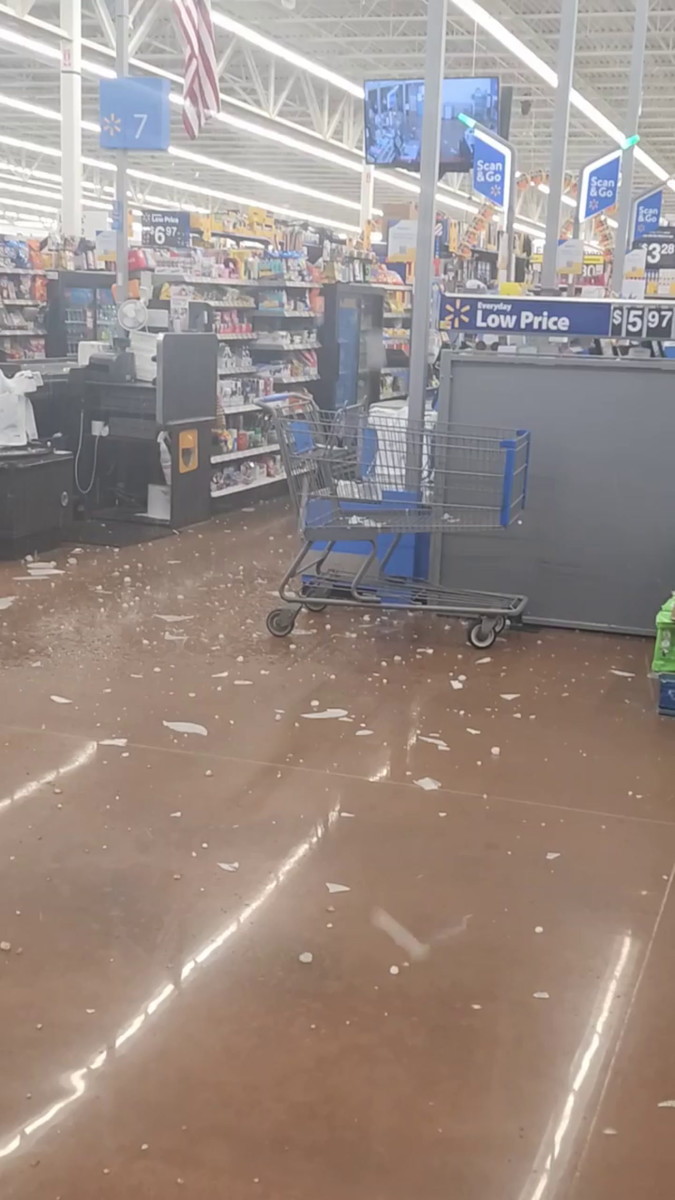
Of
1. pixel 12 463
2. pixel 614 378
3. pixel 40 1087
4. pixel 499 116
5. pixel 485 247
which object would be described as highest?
pixel 499 116

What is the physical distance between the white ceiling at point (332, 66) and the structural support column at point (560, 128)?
25.9ft

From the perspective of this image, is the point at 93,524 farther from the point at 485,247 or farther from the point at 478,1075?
the point at 478,1075

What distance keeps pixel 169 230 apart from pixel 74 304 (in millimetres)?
2105

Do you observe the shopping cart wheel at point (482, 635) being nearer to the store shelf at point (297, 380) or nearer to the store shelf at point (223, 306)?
the store shelf at point (223, 306)

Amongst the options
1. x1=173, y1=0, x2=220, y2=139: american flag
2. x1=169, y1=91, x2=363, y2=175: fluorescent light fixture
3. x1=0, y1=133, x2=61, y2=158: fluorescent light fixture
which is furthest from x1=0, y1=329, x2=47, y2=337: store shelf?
x1=0, y1=133, x2=61, y2=158: fluorescent light fixture

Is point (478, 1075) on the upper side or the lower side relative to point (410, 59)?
lower

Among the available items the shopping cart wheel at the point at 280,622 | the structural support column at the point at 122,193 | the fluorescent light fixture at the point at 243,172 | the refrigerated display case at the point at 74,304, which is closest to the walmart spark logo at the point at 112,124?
the structural support column at the point at 122,193

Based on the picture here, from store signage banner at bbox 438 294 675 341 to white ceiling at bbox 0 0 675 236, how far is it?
35.5 ft

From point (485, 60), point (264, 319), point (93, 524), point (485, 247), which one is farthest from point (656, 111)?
point (93, 524)

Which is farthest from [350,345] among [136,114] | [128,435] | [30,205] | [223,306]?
[30,205]

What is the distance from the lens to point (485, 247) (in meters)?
11.7

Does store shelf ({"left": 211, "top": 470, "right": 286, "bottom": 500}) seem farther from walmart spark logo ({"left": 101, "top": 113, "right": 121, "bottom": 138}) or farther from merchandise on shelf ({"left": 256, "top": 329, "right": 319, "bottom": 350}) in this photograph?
walmart spark logo ({"left": 101, "top": 113, "right": 121, "bottom": 138})

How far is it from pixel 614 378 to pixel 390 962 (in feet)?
12.5

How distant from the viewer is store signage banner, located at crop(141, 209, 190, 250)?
38.0 ft
